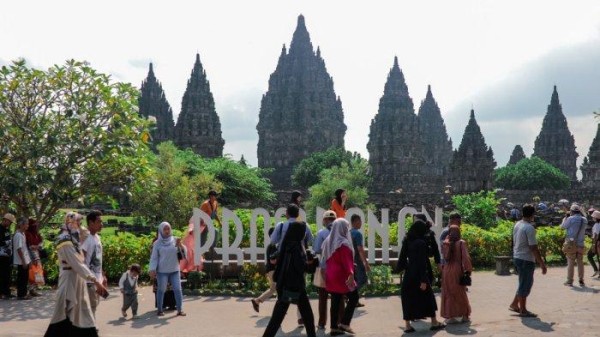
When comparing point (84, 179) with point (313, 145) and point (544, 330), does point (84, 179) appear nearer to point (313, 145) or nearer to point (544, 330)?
point (544, 330)

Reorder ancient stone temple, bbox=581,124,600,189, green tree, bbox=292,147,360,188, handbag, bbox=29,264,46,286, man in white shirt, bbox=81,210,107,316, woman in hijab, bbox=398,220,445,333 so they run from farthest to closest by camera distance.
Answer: green tree, bbox=292,147,360,188 < ancient stone temple, bbox=581,124,600,189 < handbag, bbox=29,264,46,286 < woman in hijab, bbox=398,220,445,333 < man in white shirt, bbox=81,210,107,316

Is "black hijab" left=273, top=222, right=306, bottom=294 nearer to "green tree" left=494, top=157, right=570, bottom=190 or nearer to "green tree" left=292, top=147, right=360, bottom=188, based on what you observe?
"green tree" left=292, top=147, right=360, bottom=188

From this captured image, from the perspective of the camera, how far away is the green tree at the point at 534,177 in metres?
84.3

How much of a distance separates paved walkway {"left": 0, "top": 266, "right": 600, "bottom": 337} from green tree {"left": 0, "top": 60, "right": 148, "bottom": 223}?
2.64 m

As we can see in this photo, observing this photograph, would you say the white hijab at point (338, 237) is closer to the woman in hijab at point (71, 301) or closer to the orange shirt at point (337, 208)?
the orange shirt at point (337, 208)

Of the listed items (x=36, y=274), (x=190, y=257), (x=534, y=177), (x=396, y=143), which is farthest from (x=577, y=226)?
(x=534, y=177)

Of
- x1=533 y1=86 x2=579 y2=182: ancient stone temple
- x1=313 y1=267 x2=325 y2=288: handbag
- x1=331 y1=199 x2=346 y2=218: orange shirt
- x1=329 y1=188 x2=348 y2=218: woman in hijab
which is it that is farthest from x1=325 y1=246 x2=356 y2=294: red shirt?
x1=533 y1=86 x2=579 y2=182: ancient stone temple

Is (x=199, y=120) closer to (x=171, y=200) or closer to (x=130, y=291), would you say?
(x=171, y=200)

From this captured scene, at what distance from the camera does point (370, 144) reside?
3292 inches

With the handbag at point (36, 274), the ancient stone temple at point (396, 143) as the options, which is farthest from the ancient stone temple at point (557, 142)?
the handbag at point (36, 274)

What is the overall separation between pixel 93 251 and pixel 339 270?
11.5ft

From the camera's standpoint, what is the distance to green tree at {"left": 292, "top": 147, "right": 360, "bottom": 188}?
80.8 m

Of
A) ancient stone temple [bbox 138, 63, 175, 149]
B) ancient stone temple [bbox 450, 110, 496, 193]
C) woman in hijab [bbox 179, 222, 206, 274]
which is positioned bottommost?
woman in hijab [bbox 179, 222, 206, 274]

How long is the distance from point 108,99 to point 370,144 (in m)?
69.7
